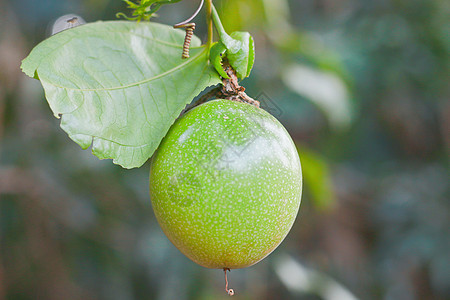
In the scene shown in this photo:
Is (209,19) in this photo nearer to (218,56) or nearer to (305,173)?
(218,56)

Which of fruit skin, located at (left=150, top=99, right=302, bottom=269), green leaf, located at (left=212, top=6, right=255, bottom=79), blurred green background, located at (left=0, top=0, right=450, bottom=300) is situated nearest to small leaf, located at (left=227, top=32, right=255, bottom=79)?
green leaf, located at (left=212, top=6, right=255, bottom=79)

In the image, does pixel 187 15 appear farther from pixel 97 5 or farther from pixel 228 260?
pixel 228 260

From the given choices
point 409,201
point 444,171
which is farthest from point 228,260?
point 444,171

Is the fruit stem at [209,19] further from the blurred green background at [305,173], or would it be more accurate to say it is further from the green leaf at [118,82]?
the blurred green background at [305,173]

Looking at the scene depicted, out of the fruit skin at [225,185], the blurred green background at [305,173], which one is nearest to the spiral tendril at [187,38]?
the fruit skin at [225,185]

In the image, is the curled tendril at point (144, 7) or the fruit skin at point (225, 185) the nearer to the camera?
the fruit skin at point (225, 185)

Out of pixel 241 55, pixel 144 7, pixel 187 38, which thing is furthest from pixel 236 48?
pixel 144 7
